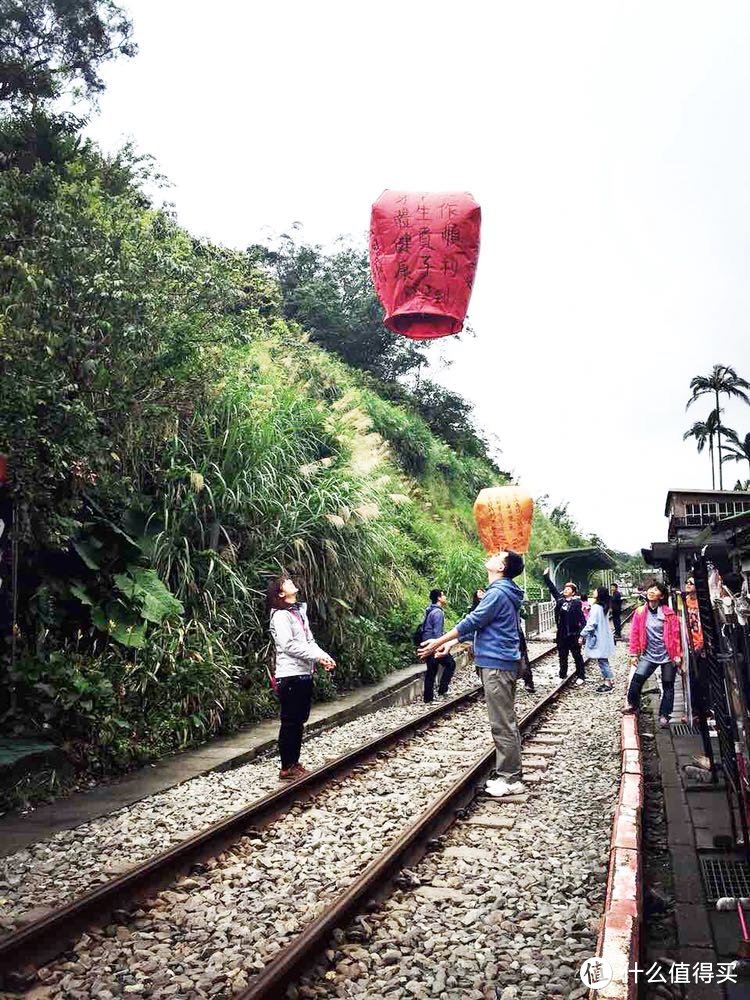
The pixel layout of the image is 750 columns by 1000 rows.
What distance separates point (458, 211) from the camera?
21.2 feet

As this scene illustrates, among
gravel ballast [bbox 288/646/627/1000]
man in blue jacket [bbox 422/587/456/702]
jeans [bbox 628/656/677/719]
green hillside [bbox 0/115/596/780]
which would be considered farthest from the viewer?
man in blue jacket [bbox 422/587/456/702]

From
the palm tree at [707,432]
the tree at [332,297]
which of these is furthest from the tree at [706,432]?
the tree at [332,297]

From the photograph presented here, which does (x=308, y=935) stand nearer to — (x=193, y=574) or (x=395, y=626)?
(x=193, y=574)

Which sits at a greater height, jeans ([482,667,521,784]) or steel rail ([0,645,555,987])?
jeans ([482,667,521,784])

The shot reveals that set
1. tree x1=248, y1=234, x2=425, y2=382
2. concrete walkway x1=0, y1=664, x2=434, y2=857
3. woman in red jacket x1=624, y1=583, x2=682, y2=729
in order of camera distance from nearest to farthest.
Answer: concrete walkway x1=0, y1=664, x2=434, y2=857 < woman in red jacket x1=624, y1=583, x2=682, y2=729 < tree x1=248, y1=234, x2=425, y2=382

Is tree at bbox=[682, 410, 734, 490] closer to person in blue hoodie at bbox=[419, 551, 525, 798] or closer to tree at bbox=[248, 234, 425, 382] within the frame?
tree at bbox=[248, 234, 425, 382]

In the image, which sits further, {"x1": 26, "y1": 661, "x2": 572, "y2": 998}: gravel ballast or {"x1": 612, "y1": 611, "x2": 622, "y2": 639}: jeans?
{"x1": 612, "y1": 611, "x2": 622, "y2": 639}: jeans

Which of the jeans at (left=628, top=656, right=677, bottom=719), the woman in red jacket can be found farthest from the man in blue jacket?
the woman in red jacket

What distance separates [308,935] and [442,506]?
25972 millimetres

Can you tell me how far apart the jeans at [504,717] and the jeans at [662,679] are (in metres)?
3.01

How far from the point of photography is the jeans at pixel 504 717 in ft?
22.1

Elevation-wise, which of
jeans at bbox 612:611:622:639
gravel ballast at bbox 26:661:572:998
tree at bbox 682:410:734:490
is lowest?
gravel ballast at bbox 26:661:572:998

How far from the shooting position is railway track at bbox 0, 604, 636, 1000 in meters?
→ 3.69

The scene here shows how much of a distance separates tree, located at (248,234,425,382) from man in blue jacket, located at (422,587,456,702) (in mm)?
19348
